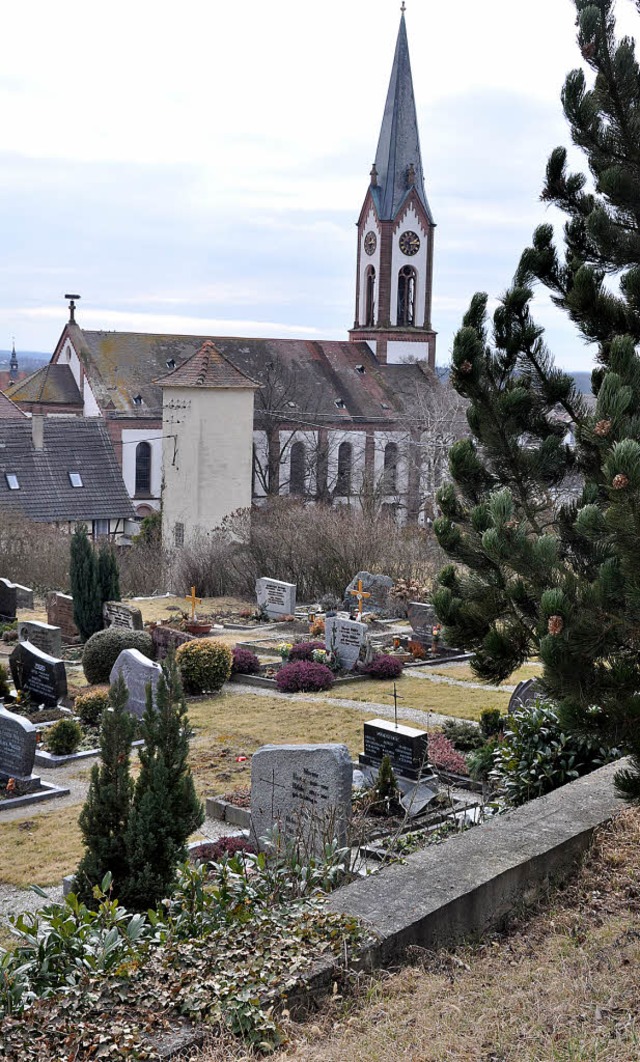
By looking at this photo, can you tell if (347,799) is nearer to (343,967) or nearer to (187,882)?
(187,882)

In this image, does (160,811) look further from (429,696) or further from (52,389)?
(52,389)

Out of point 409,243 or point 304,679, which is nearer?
point 304,679

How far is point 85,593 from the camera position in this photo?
20328 mm

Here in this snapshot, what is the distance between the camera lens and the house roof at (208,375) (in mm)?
34875

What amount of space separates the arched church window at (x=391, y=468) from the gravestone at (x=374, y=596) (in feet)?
79.4

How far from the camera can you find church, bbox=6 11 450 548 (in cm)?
4869

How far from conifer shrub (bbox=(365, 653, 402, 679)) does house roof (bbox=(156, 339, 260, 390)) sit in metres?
19.2

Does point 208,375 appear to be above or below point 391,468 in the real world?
above

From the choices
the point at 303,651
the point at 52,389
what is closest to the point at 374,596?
the point at 303,651

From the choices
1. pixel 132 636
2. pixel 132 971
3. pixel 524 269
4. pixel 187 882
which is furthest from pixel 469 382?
pixel 132 636

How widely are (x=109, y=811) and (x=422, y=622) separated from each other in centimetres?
1244

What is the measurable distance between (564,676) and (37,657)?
11536 millimetres

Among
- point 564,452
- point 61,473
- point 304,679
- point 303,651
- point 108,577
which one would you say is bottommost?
point 304,679

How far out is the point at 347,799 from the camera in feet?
28.8
